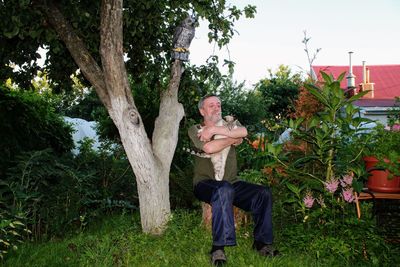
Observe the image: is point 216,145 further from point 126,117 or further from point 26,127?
point 26,127

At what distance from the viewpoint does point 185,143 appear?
24.9 feet

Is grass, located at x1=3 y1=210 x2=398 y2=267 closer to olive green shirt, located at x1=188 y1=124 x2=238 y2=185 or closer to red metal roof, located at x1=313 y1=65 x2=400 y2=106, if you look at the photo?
olive green shirt, located at x1=188 y1=124 x2=238 y2=185

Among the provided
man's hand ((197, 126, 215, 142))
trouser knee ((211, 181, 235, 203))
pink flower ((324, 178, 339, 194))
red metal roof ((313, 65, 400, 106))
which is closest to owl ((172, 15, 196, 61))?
man's hand ((197, 126, 215, 142))

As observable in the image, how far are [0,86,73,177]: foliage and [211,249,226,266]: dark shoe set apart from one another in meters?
3.58

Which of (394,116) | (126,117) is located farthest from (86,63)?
(394,116)

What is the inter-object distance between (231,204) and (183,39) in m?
2.39

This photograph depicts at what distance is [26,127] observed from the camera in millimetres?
7578

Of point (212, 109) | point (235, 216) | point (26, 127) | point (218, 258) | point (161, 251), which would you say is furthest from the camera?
point (26, 127)

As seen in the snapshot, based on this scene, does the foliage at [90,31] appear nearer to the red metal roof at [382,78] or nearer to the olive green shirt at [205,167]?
the olive green shirt at [205,167]

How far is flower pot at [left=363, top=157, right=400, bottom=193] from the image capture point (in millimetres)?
4402

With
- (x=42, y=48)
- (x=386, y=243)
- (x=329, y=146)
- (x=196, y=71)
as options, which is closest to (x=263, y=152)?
(x=329, y=146)

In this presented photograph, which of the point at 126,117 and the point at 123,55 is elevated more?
the point at 123,55

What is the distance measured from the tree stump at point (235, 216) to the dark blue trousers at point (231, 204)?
63 cm

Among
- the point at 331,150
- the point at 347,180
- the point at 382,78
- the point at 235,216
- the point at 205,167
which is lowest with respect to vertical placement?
the point at 235,216
